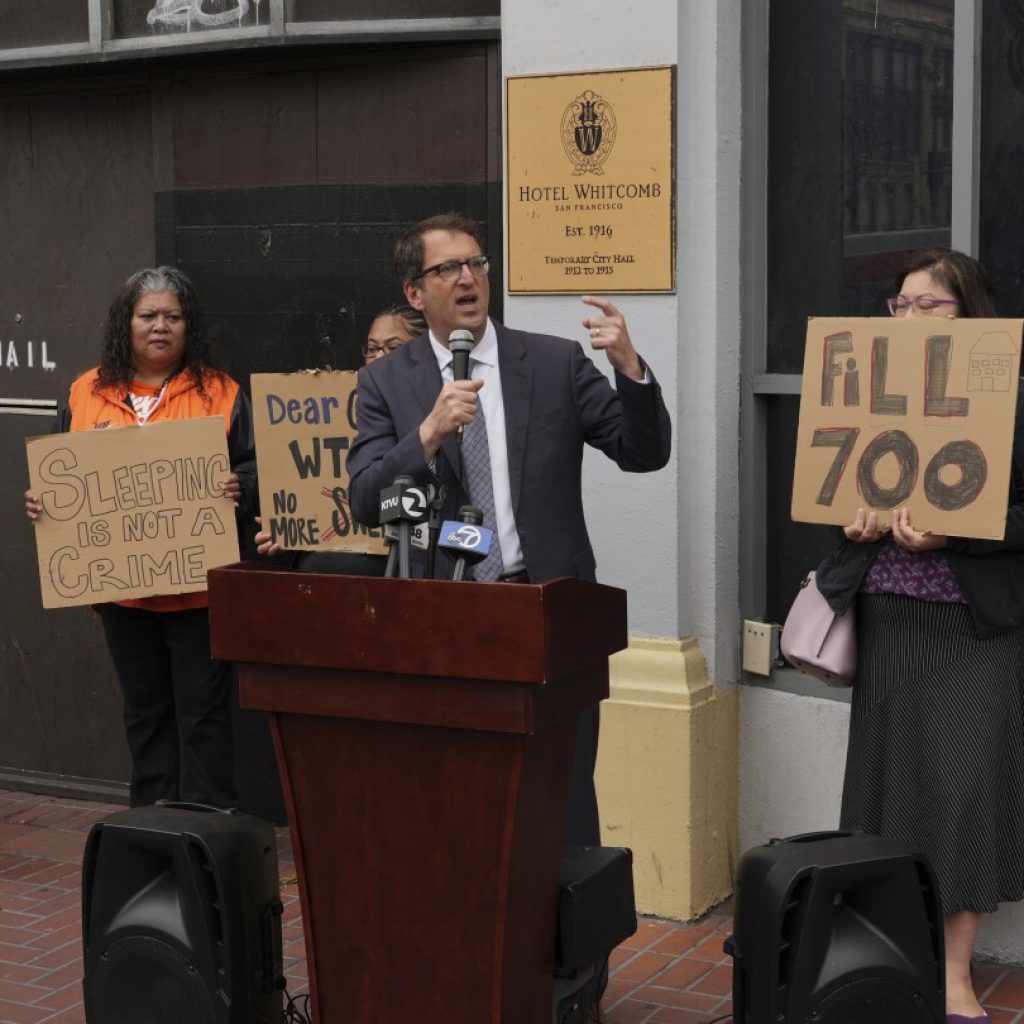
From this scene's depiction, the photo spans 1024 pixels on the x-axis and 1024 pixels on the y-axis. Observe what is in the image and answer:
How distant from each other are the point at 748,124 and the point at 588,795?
226cm

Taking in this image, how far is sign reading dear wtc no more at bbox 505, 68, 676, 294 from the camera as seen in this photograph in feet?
17.4

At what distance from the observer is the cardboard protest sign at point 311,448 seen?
527cm

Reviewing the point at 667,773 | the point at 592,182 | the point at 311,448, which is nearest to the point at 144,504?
the point at 311,448

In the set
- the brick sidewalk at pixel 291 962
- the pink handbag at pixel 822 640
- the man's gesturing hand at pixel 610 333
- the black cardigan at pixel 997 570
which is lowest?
the brick sidewalk at pixel 291 962

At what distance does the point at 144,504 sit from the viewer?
5.51 m

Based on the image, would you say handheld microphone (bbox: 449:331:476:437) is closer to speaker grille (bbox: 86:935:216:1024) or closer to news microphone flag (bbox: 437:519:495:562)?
news microphone flag (bbox: 437:519:495:562)

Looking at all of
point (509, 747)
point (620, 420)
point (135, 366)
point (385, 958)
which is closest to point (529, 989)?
point (385, 958)

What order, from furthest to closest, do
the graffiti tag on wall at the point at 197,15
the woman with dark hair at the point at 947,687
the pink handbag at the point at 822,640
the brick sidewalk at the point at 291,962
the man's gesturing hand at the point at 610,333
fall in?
the graffiti tag on wall at the point at 197,15 → the brick sidewalk at the point at 291,962 → the pink handbag at the point at 822,640 → the woman with dark hair at the point at 947,687 → the man's gesturing hand at the point at 610,333

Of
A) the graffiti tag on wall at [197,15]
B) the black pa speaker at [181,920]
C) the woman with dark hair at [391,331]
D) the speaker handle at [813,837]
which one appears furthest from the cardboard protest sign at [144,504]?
the speaker handle at [813,837]

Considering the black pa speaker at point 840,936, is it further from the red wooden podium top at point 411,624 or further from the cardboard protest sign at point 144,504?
the cardboard protest sign at point 144,504

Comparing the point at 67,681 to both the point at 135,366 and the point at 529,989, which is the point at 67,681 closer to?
the point at 135,366

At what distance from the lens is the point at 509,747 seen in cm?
347

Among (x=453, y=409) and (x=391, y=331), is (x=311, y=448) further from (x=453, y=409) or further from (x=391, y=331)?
(x=453, y=409)

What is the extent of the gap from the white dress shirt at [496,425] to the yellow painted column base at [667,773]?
1.26 meters
